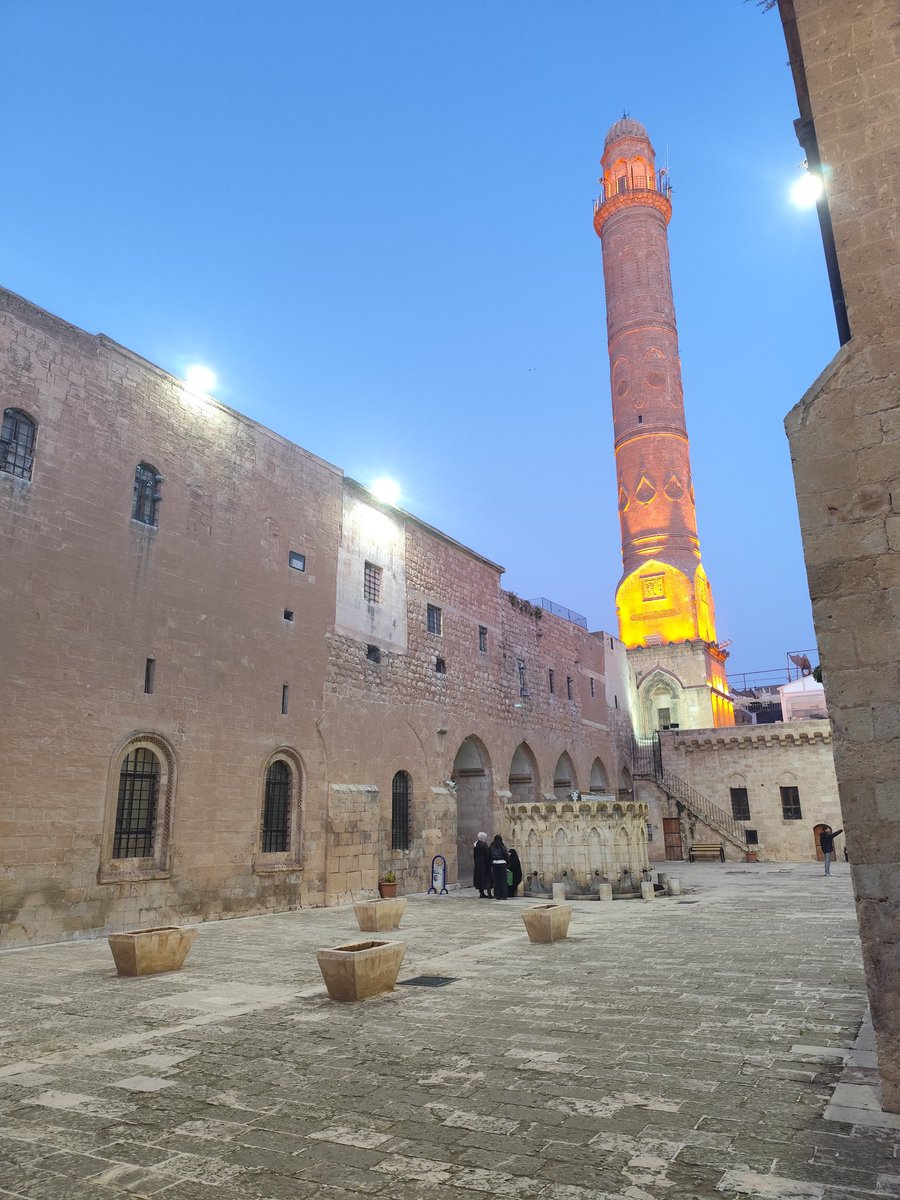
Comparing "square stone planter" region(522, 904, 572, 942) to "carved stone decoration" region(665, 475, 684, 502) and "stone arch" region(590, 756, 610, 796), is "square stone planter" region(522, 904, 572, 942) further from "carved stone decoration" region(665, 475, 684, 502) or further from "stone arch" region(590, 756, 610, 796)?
"carved stone decoration" region(665, 475, 684, 502)

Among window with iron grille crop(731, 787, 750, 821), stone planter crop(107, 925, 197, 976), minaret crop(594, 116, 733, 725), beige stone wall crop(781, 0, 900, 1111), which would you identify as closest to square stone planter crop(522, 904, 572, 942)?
stone planter crop(107, 925, 197, 976)

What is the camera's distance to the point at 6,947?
9.98 meters

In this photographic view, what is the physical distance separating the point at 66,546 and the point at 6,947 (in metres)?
5.61

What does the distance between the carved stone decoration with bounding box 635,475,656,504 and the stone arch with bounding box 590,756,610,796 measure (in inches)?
571

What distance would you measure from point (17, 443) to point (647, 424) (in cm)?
3197

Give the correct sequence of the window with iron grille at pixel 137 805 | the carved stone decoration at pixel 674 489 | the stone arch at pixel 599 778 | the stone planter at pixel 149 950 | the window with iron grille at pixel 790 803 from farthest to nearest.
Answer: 1. the carved stone decoration at pixel 674 489
2. the stone arch at pixel 599 778
3. the window with iron grille at pixel 790 803
4. the window with iron grille at pixel 137 805
5. the stone planter at pixel 149 950

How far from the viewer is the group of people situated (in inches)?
617

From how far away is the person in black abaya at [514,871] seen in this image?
52.4 ft

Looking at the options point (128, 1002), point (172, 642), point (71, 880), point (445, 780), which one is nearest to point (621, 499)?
point (445, 780)

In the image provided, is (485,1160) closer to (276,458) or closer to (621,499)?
(276,458)

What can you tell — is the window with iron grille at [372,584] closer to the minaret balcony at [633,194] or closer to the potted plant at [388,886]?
the potted plant at [388,886]

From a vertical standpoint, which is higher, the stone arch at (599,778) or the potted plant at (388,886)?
the stone arch at (599,778)

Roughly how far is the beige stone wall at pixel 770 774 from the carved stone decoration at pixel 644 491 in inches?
501

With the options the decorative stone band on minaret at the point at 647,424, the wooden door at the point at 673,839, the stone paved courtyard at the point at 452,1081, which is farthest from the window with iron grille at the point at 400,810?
the decorative stone band on minaret at the point at 647,424
